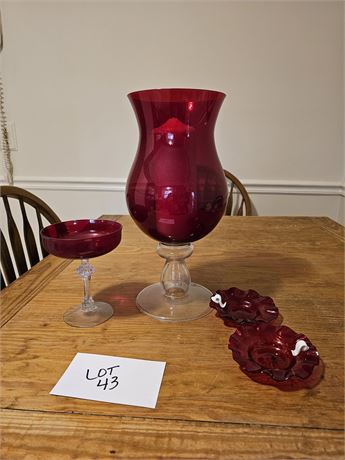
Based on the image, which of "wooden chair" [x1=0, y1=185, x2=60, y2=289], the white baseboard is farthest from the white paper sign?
the white baseboard

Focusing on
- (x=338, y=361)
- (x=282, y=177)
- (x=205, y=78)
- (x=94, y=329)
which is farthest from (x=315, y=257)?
(x=205, y=78)

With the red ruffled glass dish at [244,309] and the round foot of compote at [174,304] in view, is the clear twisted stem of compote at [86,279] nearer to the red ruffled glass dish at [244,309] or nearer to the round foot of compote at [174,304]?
the round foot of compote at [174,304]

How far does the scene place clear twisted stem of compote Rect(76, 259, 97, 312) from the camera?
0.50 m

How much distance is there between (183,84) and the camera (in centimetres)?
150

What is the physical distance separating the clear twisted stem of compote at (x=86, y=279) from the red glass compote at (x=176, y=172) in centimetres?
8

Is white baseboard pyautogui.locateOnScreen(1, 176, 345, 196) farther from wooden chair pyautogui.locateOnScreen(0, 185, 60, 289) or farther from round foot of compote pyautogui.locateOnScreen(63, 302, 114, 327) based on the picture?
round foot of compote pyautogui.locateOnScreen(63, 302, 114, 327)

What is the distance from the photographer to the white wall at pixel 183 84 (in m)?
1.43

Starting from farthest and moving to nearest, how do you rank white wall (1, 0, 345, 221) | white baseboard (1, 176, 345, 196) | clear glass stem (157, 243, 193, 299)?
white baseboard (1, 176, 345, 196) → white wall (1, 0, 345, 221) → clear glass stem (157, 243, 193, 299)

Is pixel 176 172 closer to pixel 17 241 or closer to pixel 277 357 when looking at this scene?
pixel 277 357

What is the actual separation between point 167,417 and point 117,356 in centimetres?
11

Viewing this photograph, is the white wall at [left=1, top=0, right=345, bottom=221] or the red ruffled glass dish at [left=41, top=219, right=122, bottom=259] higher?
the white wall at [left=1, top=0, right=345, bottom=221]

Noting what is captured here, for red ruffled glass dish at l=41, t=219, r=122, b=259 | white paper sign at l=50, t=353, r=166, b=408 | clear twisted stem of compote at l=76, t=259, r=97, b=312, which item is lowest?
white paper sign at l=50, t=353, r=166, b=408

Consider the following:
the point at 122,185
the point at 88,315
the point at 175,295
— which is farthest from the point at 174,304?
the point at 122,185

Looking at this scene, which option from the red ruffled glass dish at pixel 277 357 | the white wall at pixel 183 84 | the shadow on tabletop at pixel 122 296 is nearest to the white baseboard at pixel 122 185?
the white wall at pixel 183 84
